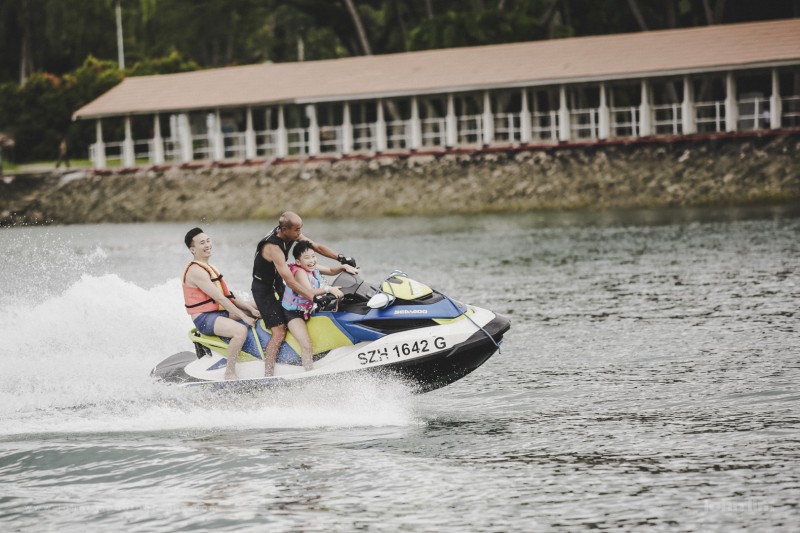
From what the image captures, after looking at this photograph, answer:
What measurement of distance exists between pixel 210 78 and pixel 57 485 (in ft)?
171

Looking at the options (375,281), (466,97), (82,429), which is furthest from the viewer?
(466,97)

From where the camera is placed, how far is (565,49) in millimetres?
53625

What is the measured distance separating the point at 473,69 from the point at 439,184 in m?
5.48

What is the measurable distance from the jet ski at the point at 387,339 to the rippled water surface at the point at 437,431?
0.23 m

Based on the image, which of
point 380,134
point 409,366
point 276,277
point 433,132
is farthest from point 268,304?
point 433,132

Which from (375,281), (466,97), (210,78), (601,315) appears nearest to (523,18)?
(466,97)

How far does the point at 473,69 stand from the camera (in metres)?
53.3

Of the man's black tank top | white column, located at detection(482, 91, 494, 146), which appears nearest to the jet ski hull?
the man's black tank top

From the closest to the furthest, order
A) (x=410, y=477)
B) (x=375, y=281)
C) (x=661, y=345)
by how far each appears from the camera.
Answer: (x=410, y=477), (x=661, y=345), (x=375, y=281)

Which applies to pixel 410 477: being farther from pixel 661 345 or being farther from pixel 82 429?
pixel 661 345

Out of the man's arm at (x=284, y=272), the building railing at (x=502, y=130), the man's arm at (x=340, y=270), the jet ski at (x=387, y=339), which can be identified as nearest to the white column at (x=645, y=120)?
the building railing at (x=502, y=130)

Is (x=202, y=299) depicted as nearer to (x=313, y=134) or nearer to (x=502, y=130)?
(x=502, y=130)

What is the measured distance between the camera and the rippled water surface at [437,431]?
32.3ft

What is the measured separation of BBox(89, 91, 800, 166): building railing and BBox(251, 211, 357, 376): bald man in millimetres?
37204
